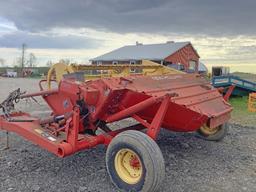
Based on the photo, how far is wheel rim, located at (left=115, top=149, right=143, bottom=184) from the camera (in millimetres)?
4043

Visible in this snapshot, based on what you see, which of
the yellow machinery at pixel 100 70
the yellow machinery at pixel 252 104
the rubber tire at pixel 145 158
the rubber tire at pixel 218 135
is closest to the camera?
the rubber tire at pixel 145 158

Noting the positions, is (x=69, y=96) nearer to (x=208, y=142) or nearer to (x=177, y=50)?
(x=208, y=142)

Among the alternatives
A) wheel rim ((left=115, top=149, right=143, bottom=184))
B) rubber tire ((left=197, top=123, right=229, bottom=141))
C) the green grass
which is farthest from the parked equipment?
wheel rim ((left=115, top=149, right=143, bottom=184))

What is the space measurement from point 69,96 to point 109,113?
A: 2.05 ft

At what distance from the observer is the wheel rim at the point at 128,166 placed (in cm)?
404

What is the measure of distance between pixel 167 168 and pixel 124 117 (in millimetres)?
1047

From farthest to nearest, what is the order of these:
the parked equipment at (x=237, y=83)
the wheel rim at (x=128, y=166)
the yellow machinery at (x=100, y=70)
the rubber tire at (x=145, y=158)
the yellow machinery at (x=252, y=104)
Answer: the parked equipment at (x=237, y=83) < the yellow machinery at (x=252, y=104) < the yellow machinery at (x=100, y=70) < the wheel rim at (x=128, y=166) < the rubber tire at (x=145, y=158)

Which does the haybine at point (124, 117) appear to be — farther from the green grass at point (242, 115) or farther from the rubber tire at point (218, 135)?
→ the green grass at point (242, 115)

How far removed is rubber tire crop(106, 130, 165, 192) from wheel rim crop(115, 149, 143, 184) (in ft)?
0.20

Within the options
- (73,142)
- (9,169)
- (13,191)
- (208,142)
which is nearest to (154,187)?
(73,142)

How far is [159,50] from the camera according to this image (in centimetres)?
3594

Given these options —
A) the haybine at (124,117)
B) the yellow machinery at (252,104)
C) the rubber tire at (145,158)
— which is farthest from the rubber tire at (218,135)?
the yellow machinery at (252,104)

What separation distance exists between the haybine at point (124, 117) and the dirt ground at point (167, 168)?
16.5 inches

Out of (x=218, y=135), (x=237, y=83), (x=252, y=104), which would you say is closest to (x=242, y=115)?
(x=252, y=104)
